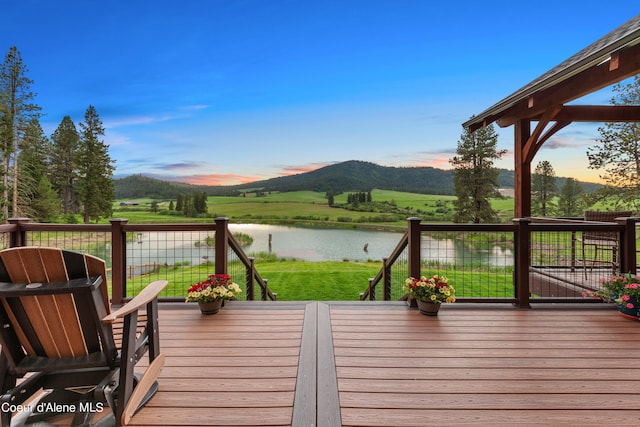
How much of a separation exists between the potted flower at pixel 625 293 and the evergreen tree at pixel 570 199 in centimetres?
1311

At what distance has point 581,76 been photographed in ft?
14.2

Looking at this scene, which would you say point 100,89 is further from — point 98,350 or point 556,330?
point 556,330

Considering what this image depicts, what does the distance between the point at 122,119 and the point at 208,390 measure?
901 inches

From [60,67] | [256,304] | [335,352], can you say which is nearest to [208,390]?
[335,352]

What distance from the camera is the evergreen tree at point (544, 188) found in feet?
55.6

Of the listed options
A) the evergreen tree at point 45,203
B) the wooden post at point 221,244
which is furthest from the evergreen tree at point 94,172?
the wooden post at point 221,244

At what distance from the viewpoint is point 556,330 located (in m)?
3.06

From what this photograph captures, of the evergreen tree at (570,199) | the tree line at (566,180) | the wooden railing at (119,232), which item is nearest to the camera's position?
the wooden railing at (119,232)

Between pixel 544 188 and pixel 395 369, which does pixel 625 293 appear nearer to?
pixel 395 369

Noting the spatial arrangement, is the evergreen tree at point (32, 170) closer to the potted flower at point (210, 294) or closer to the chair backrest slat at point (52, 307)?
the potted flower at point (210, 294)

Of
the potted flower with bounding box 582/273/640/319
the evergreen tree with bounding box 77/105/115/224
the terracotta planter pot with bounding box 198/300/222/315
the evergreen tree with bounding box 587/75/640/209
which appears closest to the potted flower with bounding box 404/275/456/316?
the potted flower with bounding box 582/273/640/319

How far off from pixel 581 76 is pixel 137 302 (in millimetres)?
5780

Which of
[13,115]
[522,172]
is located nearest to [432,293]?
[522,172]

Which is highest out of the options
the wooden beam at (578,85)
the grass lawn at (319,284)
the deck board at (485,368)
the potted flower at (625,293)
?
the wooden beam at (578,85)
